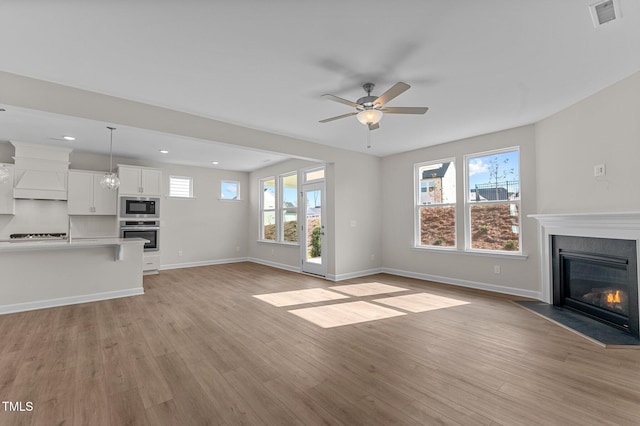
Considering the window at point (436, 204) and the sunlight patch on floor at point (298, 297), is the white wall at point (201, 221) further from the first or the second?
the window at point (436, 204)

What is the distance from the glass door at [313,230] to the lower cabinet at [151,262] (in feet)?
10.7

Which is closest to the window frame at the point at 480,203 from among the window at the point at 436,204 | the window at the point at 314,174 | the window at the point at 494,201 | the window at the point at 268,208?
the window at the point at 494,201

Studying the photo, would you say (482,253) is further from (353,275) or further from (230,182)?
(230,182)

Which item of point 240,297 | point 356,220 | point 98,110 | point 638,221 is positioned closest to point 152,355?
point 240,297

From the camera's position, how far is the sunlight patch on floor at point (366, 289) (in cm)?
482

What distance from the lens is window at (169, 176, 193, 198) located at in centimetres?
748

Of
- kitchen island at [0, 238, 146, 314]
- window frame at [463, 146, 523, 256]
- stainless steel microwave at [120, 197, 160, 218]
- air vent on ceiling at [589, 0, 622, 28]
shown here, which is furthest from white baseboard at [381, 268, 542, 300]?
stainless steel microwave at [120, 197, 160, 218]

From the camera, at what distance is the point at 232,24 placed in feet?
7.18

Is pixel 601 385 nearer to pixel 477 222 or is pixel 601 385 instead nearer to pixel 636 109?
pixel 636 109

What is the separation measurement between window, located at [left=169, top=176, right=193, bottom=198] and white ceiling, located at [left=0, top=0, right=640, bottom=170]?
14.1 feet

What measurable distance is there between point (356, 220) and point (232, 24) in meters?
4.53

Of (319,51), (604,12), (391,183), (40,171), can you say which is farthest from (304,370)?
(40,171)

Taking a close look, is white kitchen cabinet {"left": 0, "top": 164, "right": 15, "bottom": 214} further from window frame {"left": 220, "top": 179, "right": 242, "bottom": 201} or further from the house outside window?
the house outside window

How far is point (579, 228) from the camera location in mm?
3582
